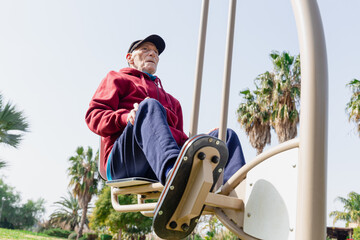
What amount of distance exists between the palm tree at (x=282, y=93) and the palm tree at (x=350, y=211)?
12.7 metres

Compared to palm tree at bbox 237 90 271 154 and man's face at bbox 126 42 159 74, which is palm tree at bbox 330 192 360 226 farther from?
man's face at bbox 126 42 159 74

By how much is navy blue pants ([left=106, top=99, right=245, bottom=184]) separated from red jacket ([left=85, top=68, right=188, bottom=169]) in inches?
3.6

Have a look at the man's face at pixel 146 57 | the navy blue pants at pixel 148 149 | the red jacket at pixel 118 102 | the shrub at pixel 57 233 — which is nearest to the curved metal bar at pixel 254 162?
the navy blue pants at pixel 148 149

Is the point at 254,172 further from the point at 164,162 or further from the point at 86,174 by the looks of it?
the point at 86,174

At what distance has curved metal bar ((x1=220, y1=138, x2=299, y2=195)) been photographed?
99 centimetres

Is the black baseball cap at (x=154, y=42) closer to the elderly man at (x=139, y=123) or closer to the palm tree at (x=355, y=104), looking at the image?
the elderly man at (x=139, y=123)

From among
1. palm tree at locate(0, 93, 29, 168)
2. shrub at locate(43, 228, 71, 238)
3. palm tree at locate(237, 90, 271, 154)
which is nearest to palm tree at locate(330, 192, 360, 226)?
palm tree at locate(237, 90, 271, 154)

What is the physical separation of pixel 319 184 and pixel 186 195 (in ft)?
1.31

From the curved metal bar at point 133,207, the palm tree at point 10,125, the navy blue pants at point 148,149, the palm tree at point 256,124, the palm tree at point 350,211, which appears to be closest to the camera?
the navy blue pants at point 148,149

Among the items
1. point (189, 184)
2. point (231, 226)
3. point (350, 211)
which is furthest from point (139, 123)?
point (350, 211)

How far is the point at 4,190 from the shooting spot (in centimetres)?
4828

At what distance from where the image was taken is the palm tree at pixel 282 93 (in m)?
12.5

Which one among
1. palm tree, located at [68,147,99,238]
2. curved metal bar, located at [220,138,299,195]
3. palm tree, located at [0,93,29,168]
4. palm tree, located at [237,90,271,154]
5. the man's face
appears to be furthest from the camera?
palm tree, located at [68,147,99,238]

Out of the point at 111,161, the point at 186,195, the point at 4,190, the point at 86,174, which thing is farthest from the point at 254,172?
the point at 4,190
